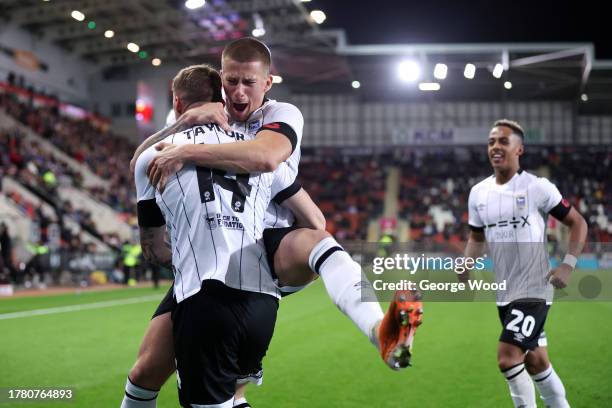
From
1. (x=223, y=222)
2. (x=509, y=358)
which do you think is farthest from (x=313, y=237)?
(x=509, y=358)

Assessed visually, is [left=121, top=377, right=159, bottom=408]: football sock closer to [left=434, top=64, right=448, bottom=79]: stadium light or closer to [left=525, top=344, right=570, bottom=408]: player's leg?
[left=525, top=344, right=570, bottom=408]: player's leg

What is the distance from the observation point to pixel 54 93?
38.5m

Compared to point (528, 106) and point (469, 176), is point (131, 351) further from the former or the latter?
point (528, 106)

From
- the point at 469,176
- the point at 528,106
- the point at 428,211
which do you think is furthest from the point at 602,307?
the point at 528,106

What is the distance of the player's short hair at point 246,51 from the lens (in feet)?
10.2

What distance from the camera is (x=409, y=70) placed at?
130 ft

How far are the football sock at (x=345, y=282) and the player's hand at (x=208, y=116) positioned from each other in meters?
0.70

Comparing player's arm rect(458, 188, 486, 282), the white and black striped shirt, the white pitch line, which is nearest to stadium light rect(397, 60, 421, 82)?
the white pitch line

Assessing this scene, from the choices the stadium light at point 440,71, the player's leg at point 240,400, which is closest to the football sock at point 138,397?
the player's leg at point 240,400

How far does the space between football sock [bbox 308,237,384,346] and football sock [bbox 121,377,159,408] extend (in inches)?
50.2

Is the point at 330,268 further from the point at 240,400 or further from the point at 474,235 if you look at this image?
the point at 474,235

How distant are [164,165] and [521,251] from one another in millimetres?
3491

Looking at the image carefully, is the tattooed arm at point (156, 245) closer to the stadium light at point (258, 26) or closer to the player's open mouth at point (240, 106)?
the player's open mouth at point (240, 106)

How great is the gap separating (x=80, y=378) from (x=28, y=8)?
30.8m
